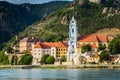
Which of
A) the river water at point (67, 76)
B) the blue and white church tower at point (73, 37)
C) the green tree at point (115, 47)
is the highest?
the blue and white church tower at point (73, 37)

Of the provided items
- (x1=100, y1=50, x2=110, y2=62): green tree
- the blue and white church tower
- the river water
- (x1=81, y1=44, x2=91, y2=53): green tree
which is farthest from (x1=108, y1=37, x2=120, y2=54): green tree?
the river water

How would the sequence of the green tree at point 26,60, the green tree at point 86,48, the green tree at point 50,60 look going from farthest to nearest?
the green tree at point 26,60, the green tree at point 86,48, the green tree at point 50,60

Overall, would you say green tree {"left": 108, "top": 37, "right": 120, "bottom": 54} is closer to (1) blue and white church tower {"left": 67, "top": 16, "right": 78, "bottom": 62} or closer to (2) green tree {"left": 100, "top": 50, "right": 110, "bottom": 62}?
(2) green tree {"left": 100, "top": 50, "right": 110, "bottom": 62}

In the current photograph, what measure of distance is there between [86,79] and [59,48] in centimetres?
10118

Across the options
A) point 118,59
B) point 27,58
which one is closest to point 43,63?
point 27,58

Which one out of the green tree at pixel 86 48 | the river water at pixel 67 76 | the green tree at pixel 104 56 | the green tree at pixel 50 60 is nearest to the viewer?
the river water at pixel 67 76

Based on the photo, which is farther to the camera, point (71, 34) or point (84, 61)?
point (71, 34)

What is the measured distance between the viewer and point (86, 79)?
9738 cm

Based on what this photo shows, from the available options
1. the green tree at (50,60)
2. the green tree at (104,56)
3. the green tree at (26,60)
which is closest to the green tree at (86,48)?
the green tree at (50,60)

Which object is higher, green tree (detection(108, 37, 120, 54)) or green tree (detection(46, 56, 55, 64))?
green tree (detection(108, 37, 120, 54))

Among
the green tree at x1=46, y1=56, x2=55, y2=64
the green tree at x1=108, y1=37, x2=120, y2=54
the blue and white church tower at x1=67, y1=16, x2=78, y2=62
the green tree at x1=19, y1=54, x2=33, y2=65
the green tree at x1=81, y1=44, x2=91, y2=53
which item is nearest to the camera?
the green tree at x1=108, y1=37, x2=120, y2=54

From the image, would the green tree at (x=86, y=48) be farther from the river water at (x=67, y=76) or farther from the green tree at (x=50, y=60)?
the river water at (x=67, y=76)

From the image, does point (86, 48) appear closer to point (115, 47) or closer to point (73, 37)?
point (73, 37)

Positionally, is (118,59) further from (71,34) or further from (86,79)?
(86,79)
